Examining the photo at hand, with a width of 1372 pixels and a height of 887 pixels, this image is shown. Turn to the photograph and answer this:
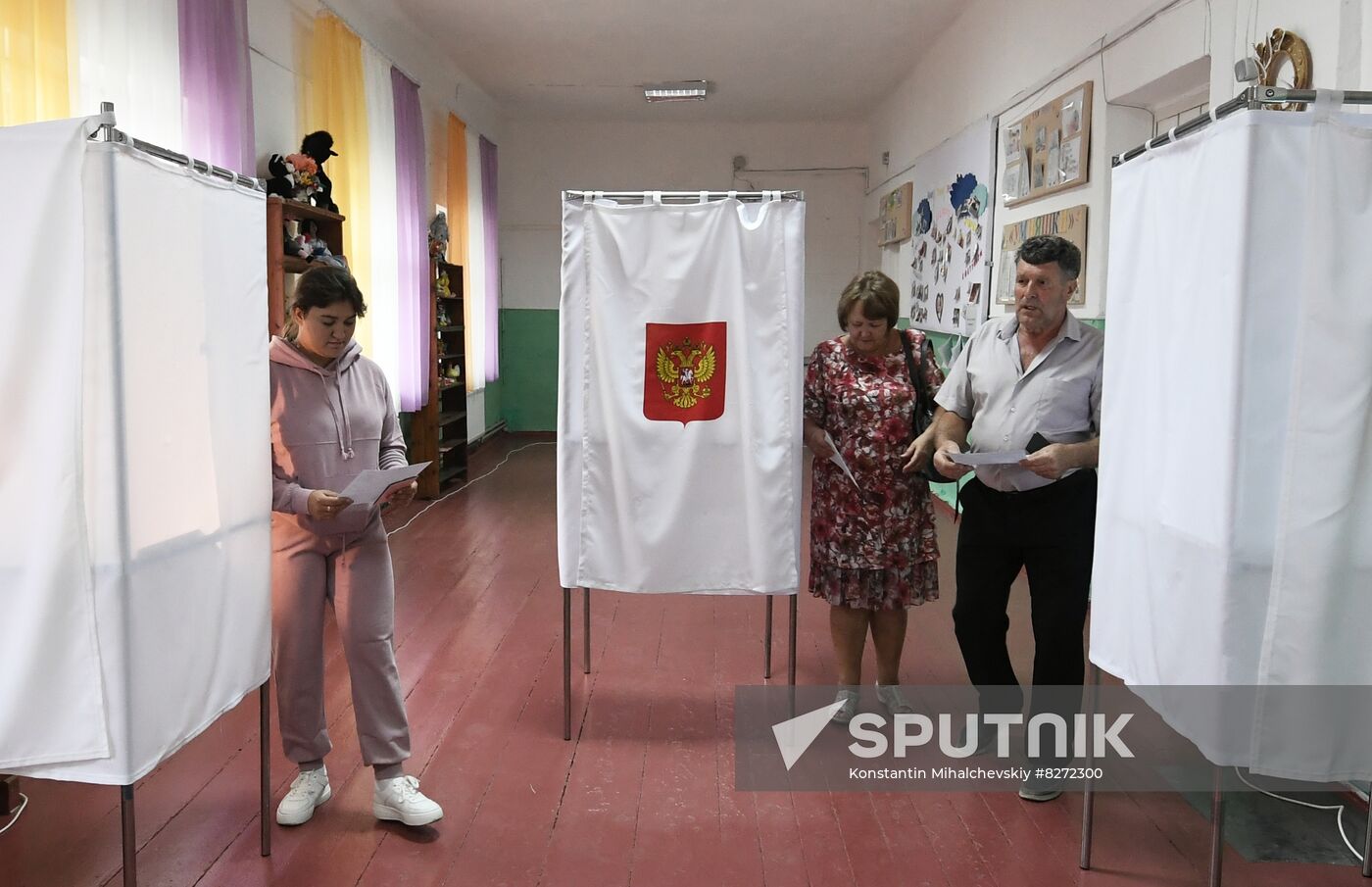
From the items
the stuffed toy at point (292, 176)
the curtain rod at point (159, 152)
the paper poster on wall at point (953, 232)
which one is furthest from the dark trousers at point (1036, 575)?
the stuffed toy at point (292, 176)

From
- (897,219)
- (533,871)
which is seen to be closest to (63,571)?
(533,871)

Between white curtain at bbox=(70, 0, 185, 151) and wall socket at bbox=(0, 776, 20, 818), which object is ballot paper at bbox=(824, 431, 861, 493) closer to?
wall socket at bbox=(0, 776, 20, 818)

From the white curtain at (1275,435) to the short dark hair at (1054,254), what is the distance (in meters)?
0.65

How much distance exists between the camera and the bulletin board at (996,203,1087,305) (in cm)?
454

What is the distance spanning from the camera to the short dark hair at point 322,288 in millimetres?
2354

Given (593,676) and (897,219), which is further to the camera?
(897,219)

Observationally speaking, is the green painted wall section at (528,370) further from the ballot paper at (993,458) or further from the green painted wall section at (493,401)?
the ballot paper at (993,458)

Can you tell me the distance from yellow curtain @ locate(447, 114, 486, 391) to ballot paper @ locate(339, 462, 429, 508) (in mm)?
5834

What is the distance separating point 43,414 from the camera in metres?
1.66

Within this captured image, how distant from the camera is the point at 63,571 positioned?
65.9 inches

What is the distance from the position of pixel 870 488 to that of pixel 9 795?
2.38 metres

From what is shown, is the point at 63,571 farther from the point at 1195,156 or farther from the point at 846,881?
the point at 1195,156

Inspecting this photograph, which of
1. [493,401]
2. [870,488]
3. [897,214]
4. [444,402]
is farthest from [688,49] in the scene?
[870,488]

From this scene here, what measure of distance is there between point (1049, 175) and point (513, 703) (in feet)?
Result: 11.8
